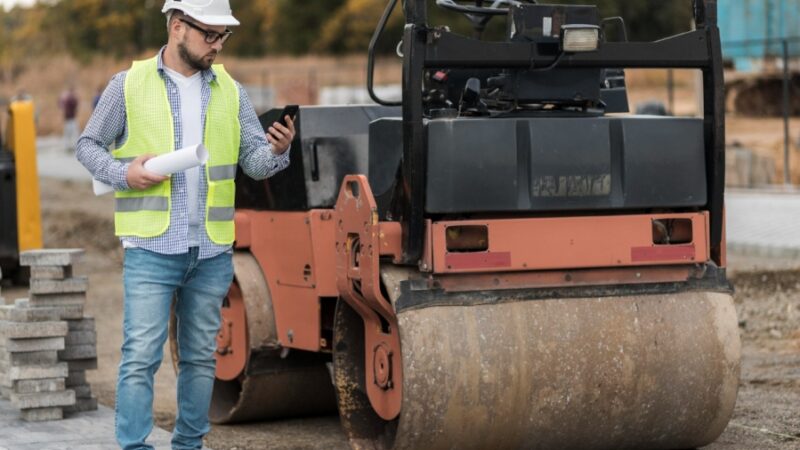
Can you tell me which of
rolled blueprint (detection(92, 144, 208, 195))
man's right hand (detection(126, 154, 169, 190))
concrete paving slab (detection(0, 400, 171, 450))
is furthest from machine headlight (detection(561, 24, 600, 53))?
concrete paving slab (detection(0, 400, 171, 450))

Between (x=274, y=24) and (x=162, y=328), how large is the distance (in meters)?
68.4

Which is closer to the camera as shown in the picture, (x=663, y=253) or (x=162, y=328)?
(x=162, y=328)

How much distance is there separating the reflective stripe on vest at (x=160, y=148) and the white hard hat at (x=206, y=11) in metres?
0.27

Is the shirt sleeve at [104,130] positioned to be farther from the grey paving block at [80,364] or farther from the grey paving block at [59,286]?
the grey paving block at [80,364]

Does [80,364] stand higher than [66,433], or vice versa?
[80,364]

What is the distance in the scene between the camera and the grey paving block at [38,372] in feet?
23.2

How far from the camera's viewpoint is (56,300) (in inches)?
289

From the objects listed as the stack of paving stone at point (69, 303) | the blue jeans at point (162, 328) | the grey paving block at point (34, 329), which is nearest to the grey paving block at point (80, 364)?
the stack of paving stone at point (69, 303)

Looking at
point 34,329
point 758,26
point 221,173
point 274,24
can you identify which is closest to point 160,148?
point 221,173

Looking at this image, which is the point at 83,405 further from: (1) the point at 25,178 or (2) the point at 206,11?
(1) the point at 25,178

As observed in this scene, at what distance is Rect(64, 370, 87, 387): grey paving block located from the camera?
7.33 meters

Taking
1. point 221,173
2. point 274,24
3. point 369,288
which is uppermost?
point 274,24

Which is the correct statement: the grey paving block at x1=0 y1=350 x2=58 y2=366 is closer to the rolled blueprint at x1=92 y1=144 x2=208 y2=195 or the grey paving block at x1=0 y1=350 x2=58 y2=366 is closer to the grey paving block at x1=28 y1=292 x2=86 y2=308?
the grey paving block at x1=28 y1=292 x2=86 y2=308

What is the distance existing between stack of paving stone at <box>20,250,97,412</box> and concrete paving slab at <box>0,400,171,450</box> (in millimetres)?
163
